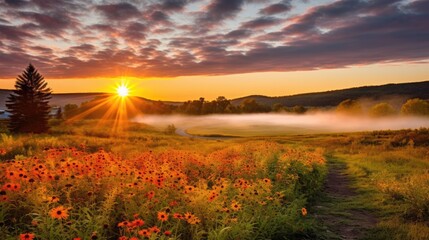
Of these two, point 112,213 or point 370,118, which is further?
point 370,118

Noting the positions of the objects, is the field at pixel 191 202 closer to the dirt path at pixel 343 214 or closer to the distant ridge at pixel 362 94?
the dirt path at pixel 343 214

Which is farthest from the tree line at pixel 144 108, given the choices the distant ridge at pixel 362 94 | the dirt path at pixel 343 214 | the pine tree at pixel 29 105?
the dirt path at pixel 343 214

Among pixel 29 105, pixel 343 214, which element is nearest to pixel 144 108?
pixel 29 105

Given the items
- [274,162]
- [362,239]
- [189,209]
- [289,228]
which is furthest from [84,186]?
[274,162]

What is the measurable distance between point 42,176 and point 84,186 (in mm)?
858

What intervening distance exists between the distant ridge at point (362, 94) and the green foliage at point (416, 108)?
1789 inches

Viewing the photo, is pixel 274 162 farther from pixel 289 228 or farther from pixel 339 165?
pixel 339 165

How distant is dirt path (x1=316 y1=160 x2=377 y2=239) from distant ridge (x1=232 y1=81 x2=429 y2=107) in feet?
354

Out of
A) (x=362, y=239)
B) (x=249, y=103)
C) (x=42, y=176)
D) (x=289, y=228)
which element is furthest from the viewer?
(x=249, y=103)

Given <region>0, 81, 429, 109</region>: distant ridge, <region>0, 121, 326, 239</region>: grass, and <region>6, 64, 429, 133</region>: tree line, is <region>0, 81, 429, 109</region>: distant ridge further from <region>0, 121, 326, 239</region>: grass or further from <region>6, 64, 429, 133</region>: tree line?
<region>0, 121, 326, 239</region>: grass

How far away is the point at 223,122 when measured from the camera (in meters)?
90.5

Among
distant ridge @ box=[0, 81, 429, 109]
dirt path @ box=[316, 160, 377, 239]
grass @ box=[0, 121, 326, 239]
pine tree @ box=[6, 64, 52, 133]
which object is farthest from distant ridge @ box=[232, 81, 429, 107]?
grass @ box=[0, 121, 326, 239]

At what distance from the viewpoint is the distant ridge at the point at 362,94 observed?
438 feet

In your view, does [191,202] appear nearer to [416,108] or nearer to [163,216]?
[163,216]
